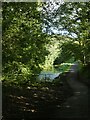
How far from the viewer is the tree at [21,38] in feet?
24.3

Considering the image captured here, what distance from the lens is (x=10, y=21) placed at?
7383mm

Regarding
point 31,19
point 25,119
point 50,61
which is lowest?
point 25,119

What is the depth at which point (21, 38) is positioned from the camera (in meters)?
8.00

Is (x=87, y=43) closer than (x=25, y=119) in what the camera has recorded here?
No

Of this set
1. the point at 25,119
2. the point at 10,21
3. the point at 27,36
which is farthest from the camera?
the point at 27,36

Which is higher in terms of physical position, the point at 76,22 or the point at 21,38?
the point at 76,22

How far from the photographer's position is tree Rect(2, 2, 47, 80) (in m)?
7.41

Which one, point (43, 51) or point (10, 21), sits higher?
point (10, 21)

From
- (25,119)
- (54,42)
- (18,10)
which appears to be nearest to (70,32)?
(54,42)

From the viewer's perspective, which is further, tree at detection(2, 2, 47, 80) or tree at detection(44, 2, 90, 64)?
tree at detection(44, 2, 90, 64)

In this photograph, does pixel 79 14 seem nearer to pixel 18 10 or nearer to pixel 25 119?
pixel 18 10

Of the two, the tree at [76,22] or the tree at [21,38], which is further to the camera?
the tree at [76,22]

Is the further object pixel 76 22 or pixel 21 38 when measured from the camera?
pixel 76 22

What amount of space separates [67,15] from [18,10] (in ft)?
6.01
